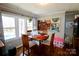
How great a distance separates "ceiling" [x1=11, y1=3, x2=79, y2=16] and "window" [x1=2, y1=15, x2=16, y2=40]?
259 mm

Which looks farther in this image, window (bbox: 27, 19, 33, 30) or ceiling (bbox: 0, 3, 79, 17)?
window (bbox: 27, 19, 33, 30)

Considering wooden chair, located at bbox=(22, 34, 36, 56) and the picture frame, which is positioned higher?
the picture frame

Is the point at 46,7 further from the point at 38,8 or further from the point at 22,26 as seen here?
the point at 22,26

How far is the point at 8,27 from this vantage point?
155 cm

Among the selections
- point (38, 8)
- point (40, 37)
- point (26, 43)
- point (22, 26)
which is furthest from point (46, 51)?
point (38, 8)

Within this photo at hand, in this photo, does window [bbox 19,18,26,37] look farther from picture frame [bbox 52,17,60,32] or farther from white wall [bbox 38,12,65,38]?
picture frame [bbox 52,17,60,32]

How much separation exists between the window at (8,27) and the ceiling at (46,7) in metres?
0.26

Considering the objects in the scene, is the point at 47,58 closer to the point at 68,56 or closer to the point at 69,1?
the point at 68,56

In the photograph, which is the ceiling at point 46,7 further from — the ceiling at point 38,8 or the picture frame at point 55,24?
the picture frame at point 55,24

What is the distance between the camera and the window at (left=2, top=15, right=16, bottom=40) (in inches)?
59.4

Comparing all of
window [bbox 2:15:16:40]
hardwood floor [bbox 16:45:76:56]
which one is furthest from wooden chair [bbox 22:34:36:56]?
window [bbox 2:15:16:40]

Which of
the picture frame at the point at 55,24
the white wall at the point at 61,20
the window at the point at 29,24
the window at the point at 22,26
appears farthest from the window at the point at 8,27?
the picture frame at the point at 55,24

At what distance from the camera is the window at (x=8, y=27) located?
4.95 feet

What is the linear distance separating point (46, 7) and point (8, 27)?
697 millimetres
